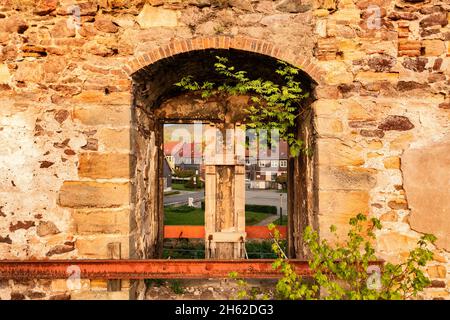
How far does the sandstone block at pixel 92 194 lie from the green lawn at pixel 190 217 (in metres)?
10.5

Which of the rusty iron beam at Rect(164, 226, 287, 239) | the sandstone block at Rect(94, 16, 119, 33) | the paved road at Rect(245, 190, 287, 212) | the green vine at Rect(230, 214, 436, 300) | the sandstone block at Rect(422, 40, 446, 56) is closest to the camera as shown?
the green vine at Rect(230, 214, 436, 300)

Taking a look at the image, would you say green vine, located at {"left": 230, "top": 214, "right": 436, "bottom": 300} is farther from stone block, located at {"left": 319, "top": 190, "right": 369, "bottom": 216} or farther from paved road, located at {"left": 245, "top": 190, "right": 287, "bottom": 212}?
paved road, located at {"left": 245, "top": 190, "right": 287, "bottom": 212}

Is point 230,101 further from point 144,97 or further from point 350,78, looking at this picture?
point 350,78

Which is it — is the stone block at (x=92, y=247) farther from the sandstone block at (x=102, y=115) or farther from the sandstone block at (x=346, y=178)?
the sandstone block at (x=346, y=178)

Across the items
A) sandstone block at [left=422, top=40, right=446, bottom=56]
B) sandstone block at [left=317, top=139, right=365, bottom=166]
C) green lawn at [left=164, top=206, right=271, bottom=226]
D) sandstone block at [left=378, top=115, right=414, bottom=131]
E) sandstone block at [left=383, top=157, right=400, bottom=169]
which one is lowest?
green lawn at [left=164, top=206, right=271, bottom=226]

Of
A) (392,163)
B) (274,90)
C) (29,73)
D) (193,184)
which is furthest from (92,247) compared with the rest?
(193,184)

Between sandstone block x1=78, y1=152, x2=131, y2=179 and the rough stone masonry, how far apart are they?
1 centimetres

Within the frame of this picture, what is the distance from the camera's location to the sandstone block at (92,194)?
291 centimetres

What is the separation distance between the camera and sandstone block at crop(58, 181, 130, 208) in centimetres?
291

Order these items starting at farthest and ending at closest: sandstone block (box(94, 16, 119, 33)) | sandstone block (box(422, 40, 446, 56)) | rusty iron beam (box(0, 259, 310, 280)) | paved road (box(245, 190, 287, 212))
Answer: paved road (box(245, 190, 287, 212)) < sandstone block (box(94, 16, 119, 33)) < sandstone block (box(422, 40, 446, 56)) < rusty iron beam (box(0, 259, 310, 280))

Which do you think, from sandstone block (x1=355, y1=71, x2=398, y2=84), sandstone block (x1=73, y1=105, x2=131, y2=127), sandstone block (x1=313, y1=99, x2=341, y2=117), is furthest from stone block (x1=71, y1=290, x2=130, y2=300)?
sandstone block (x1=355, y1=71, x2=398, y2=84)

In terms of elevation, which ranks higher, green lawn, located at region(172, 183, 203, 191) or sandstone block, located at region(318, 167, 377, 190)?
sandstone block, located at region(318, 167, 377, 190)

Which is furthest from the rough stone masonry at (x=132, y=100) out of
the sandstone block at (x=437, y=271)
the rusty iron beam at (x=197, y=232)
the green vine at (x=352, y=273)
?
the rusty iron beam at (x=197, y=232)

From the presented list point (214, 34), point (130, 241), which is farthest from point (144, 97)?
point (130, 241)
